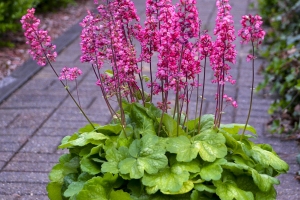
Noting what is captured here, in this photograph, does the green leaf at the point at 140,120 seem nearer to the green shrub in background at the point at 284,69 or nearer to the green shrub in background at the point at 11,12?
the green shrub in background at the point at 284,69

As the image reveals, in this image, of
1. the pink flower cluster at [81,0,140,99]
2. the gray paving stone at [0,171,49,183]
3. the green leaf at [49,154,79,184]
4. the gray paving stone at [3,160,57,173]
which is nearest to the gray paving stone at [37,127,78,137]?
the gray paving stone at [3,160,57,173]

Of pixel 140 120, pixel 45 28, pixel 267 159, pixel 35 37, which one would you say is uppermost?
pixel 35 37

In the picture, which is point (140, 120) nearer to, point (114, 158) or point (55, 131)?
point (114, 158)

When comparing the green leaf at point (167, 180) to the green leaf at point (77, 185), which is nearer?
the green leaf at point (167, 180)

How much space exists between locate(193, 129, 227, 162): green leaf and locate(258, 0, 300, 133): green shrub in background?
1551 millimetres

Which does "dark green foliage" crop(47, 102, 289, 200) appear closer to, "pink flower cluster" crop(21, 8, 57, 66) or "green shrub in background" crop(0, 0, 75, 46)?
"pink flower cluster" crop(21, 8, 57, 66)

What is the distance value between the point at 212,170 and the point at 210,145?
0.38ft

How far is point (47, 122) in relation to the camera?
429 cm

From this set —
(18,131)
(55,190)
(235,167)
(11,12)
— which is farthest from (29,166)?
(11,12)

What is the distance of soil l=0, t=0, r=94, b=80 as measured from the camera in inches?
225

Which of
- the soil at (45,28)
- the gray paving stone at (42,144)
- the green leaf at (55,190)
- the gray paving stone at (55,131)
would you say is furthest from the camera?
the soil at (45,28)

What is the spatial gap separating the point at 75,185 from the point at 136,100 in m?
0.52

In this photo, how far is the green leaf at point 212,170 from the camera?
2216 millimetres

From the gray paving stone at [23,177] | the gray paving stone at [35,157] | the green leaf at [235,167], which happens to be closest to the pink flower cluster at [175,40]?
the green leaf at [235,167]
